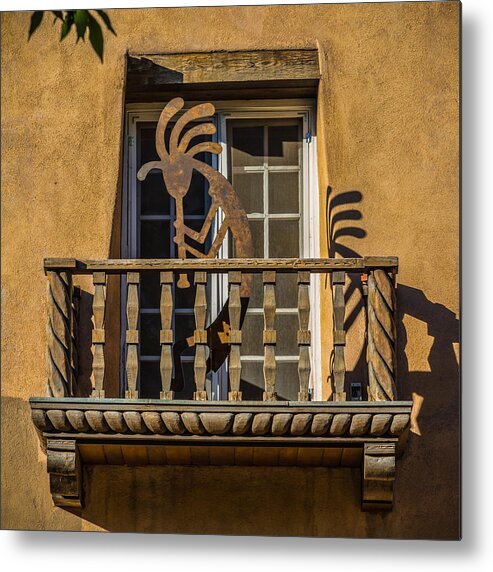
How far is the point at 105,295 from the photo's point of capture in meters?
4.75

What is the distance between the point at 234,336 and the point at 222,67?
3.61ft

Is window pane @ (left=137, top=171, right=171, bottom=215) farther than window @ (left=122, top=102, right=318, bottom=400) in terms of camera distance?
Yes

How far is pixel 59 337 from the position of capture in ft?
15.0

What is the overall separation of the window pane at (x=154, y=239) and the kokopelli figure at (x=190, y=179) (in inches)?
9.2

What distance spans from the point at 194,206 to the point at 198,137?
28 centimetres

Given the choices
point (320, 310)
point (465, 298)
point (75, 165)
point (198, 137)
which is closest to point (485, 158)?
point (465, 298)

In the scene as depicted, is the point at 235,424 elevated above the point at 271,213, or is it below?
below

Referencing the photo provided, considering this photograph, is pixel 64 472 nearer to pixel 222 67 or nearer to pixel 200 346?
pixel 200 346

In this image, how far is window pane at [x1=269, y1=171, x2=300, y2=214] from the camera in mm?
5133

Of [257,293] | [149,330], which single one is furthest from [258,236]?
[149,330]

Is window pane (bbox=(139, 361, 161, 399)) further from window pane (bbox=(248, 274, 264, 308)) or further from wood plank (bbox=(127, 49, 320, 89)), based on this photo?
wood plank (bbox=(127, 49, 320, 89))

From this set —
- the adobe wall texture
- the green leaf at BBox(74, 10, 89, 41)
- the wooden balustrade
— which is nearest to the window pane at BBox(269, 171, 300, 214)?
the adobe wall texture

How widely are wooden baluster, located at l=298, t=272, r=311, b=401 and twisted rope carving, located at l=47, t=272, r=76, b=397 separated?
2.51 feet

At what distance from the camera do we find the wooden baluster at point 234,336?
4.52m
